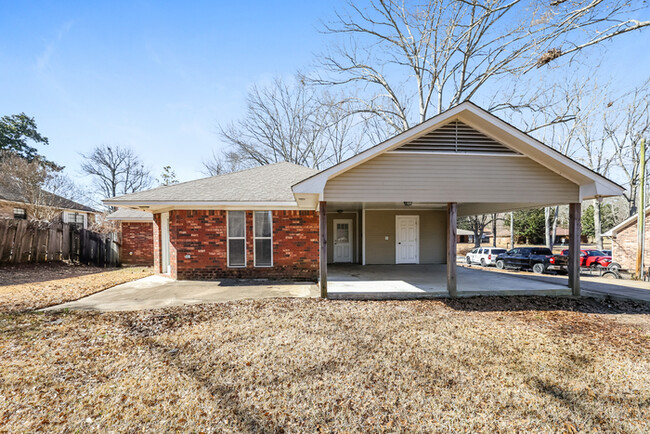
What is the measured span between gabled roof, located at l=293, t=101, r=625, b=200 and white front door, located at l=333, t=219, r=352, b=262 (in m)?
6.72

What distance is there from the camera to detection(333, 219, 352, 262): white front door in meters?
13.1

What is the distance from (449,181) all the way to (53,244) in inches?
632

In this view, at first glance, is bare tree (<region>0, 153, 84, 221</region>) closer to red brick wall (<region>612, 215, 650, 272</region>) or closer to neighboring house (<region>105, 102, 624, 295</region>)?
neighboring house (<region>105, 102, 624, 295</region>)

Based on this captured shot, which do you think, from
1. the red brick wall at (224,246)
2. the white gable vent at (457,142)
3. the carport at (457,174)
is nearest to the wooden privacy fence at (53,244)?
the red brick wall at (224,246)

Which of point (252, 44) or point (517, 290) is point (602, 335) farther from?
point (252, 44)

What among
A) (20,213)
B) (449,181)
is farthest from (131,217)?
(449,181)

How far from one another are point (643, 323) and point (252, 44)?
1318 cm

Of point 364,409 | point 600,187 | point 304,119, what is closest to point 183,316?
point 364,409

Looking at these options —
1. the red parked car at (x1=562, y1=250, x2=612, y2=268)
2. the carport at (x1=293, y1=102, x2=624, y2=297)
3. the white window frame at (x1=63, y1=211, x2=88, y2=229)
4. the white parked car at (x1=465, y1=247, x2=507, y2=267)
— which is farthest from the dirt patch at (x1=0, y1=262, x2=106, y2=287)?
the red parked car at (x1=562, y1=250, x2=612, y2=268)

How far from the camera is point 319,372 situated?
3490mm

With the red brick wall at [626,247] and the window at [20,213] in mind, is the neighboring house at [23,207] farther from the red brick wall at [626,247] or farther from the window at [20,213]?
the red brick wall at [626,247]

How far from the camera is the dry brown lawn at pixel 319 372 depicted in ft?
8.77

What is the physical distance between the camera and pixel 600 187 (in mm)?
6668

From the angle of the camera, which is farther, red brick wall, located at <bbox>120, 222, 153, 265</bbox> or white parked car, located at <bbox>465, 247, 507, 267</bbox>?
white parked car, located at <bbox>465, 247, 507, 267</bbox>
